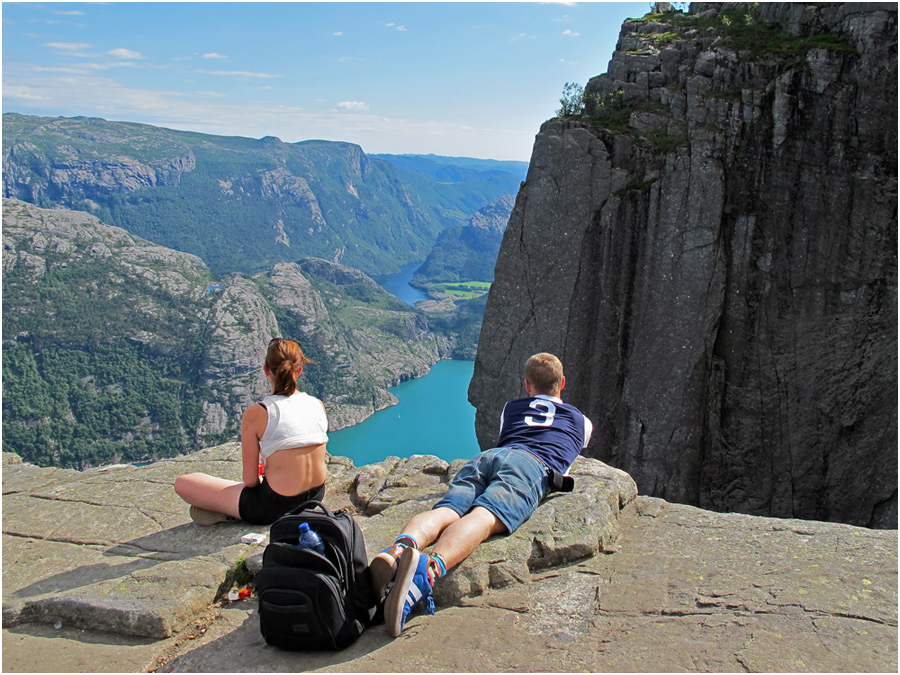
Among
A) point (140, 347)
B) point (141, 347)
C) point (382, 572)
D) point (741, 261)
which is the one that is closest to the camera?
point (382, 572)

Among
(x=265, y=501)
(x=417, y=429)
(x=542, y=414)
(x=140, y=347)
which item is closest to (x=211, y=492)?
(x=265, y=501)

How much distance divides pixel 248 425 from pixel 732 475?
37.0 feet

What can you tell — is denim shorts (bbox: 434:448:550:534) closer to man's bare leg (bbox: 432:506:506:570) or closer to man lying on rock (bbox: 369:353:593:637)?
man lying on rock (bbox: 369:353:593:637)

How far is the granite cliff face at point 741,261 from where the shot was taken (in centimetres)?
1238

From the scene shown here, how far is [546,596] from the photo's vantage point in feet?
15.0

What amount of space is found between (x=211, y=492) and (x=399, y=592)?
286cm

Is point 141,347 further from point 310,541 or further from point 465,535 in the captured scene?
point 310,541

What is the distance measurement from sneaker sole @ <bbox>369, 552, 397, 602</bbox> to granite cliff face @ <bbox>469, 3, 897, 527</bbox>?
34.1 ft

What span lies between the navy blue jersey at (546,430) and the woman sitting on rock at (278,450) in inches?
68.4

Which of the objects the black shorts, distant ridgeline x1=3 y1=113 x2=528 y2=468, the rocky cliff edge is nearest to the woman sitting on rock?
the black shorts

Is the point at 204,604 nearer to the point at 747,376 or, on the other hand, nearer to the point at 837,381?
the point at 747,376

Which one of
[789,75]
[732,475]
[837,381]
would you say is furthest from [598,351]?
[789,75]

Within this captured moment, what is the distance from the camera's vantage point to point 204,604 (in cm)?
480

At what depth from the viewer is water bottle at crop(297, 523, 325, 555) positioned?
4043 mm
